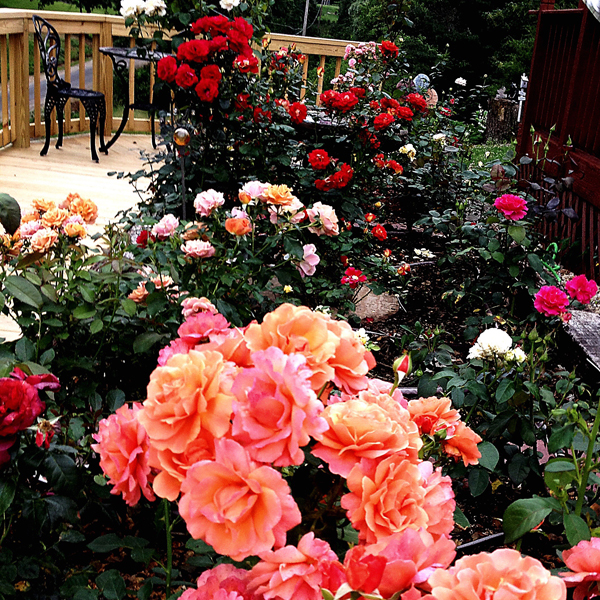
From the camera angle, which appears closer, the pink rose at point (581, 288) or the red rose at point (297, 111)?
the pink rose at point (581, 288)

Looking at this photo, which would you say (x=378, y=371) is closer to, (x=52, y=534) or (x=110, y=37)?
(x=52, y=534)

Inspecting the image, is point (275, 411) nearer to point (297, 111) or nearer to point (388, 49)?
point (297, 111)

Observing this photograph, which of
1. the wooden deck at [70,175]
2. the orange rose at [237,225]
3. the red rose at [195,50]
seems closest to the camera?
the orange rose at [237,225]

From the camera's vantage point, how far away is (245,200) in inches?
64.7

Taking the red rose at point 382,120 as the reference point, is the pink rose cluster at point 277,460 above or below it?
below

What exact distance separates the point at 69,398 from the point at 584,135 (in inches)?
125

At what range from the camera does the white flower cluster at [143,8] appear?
2.60 m

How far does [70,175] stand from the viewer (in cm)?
498

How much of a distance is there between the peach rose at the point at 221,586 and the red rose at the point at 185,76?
2.12m

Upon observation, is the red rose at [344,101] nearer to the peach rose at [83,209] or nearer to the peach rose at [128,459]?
the peach rose at [83,209]

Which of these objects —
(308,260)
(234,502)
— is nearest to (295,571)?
(234,502)

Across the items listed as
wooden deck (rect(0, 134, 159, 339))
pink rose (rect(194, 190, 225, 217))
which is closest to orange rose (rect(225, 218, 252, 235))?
pink rose (rect(194, 190, 225, 217))

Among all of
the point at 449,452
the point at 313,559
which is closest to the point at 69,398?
the point at 449,452

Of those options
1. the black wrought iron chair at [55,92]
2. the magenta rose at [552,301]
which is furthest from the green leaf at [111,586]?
the black wrought iron chair at [55,92]
